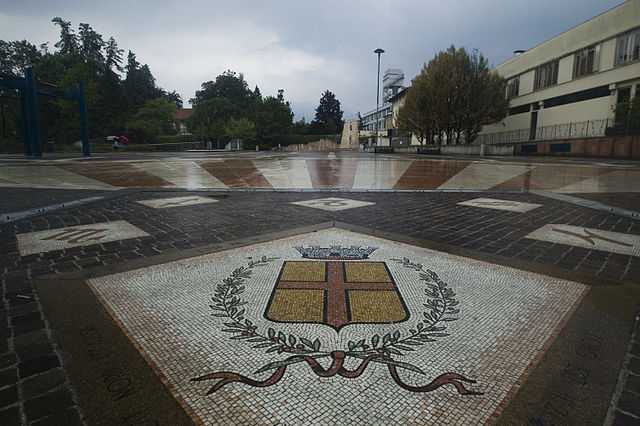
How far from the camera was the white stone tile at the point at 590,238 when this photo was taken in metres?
4.24

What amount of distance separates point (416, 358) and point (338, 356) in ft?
1.43

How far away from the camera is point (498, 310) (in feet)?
8.46

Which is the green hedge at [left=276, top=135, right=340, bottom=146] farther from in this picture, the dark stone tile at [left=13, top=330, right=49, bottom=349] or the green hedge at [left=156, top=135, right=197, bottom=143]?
the dark stone tile at [left=13, top=330, right=49, bottom=349]

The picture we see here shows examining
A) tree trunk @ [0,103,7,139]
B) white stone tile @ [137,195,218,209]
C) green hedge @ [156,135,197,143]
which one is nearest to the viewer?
white stone tile @ [137,195,218,209]

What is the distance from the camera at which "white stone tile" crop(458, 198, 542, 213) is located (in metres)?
6.82

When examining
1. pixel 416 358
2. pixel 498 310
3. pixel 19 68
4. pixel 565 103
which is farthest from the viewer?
pixel 19 68

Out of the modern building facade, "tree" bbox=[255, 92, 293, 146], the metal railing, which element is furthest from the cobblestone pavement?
"tree" bbox=[255, 92, 293, 146]

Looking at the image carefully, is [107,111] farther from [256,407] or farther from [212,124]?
[256,407]

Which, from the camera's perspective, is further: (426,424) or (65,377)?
(65,377)

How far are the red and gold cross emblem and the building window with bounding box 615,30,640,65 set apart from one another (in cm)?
3404

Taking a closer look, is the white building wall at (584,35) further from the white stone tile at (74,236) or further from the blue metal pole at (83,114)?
the blue metal pole at (83,114)

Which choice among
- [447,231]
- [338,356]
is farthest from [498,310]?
[447,231]

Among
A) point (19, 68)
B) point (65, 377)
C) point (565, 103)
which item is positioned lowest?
point (65, 377)

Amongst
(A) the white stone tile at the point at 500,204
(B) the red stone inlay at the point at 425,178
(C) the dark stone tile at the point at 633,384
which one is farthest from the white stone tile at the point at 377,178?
(C) the dark stone tile at the point at 633,384
